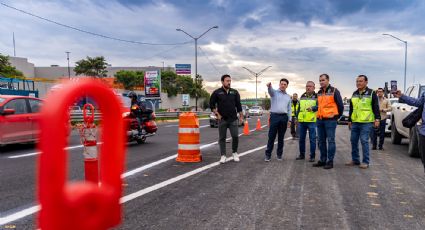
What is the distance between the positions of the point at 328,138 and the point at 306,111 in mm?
1044

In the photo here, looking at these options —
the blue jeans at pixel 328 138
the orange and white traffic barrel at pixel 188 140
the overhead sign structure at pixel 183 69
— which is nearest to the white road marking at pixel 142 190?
the orange and white traffic barrel at pixel 188 140

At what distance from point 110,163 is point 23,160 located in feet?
26.9

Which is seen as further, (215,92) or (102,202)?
(215,92)

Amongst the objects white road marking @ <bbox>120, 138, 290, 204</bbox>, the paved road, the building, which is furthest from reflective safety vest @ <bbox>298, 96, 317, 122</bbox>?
the building

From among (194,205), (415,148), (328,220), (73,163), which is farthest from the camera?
(415,148)

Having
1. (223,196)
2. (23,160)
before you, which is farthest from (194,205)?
(23,160)

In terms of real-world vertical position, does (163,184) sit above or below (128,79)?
below

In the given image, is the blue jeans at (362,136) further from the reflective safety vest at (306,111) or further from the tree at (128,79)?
the tree at (128,79)

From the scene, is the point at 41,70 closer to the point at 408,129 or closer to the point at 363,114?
the point at 408,129

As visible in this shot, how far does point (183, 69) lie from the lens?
75688 millimetres

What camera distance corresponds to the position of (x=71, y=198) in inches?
50.9

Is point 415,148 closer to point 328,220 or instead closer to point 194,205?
point 328,220

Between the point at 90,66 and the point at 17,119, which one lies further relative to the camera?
the point at 90,66

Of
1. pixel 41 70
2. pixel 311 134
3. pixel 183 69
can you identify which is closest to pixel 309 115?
pixel 311 134
